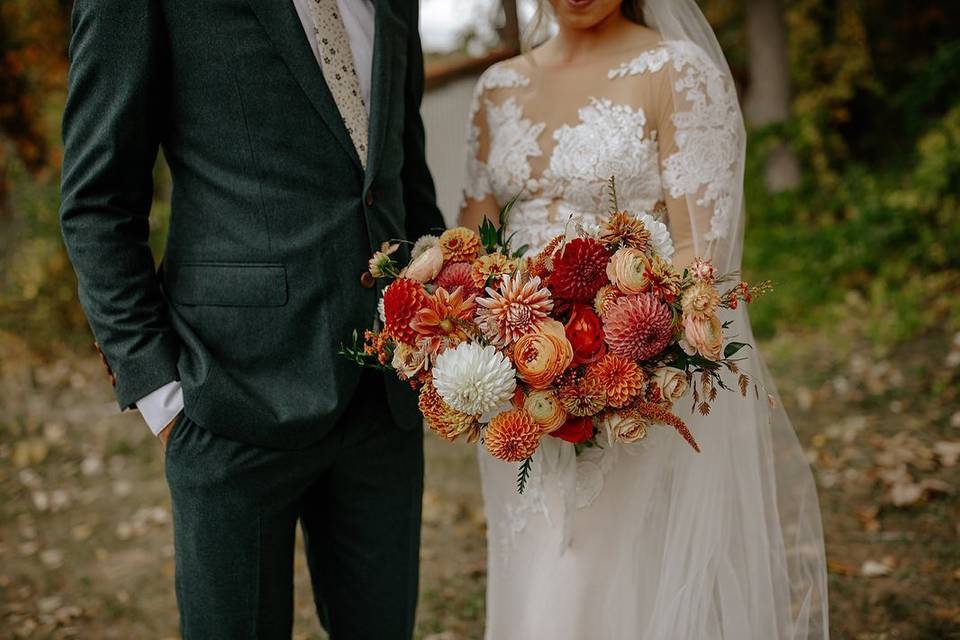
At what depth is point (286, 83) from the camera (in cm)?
199

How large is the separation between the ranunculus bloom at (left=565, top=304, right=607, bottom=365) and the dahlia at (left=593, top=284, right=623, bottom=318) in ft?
0.07

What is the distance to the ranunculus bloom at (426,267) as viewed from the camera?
6.13 ft

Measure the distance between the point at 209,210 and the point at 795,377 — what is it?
17.0ft

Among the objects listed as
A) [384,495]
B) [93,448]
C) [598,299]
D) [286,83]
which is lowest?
[93,448]

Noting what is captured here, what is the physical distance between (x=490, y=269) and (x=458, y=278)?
7 centimetres

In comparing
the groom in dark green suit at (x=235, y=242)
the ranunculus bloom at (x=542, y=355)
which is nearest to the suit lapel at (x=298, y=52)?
the groom in dark green suit at (x=235, y=242)

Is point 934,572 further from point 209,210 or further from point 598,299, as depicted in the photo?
point 209,210

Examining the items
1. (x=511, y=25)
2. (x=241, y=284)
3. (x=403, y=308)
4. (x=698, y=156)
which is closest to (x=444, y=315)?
(x=403, y=308)

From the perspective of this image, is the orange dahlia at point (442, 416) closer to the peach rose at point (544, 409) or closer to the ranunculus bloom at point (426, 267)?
the peach rose at point (544, 409)

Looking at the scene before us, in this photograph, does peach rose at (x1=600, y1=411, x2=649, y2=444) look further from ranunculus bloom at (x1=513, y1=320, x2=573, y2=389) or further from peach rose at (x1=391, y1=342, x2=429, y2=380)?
peach rose at (x1=391, y1=342, x2=429, y2=380)

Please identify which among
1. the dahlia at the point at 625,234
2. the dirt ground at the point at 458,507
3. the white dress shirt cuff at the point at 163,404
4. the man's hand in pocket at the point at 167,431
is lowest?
the dirt ground at the point at 458,507

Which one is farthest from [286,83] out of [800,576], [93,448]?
[93,448]

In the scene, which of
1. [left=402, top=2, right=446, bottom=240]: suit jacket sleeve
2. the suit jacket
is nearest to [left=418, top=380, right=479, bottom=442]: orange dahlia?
the suit jacket

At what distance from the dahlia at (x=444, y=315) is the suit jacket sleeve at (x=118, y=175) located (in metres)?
0.63
